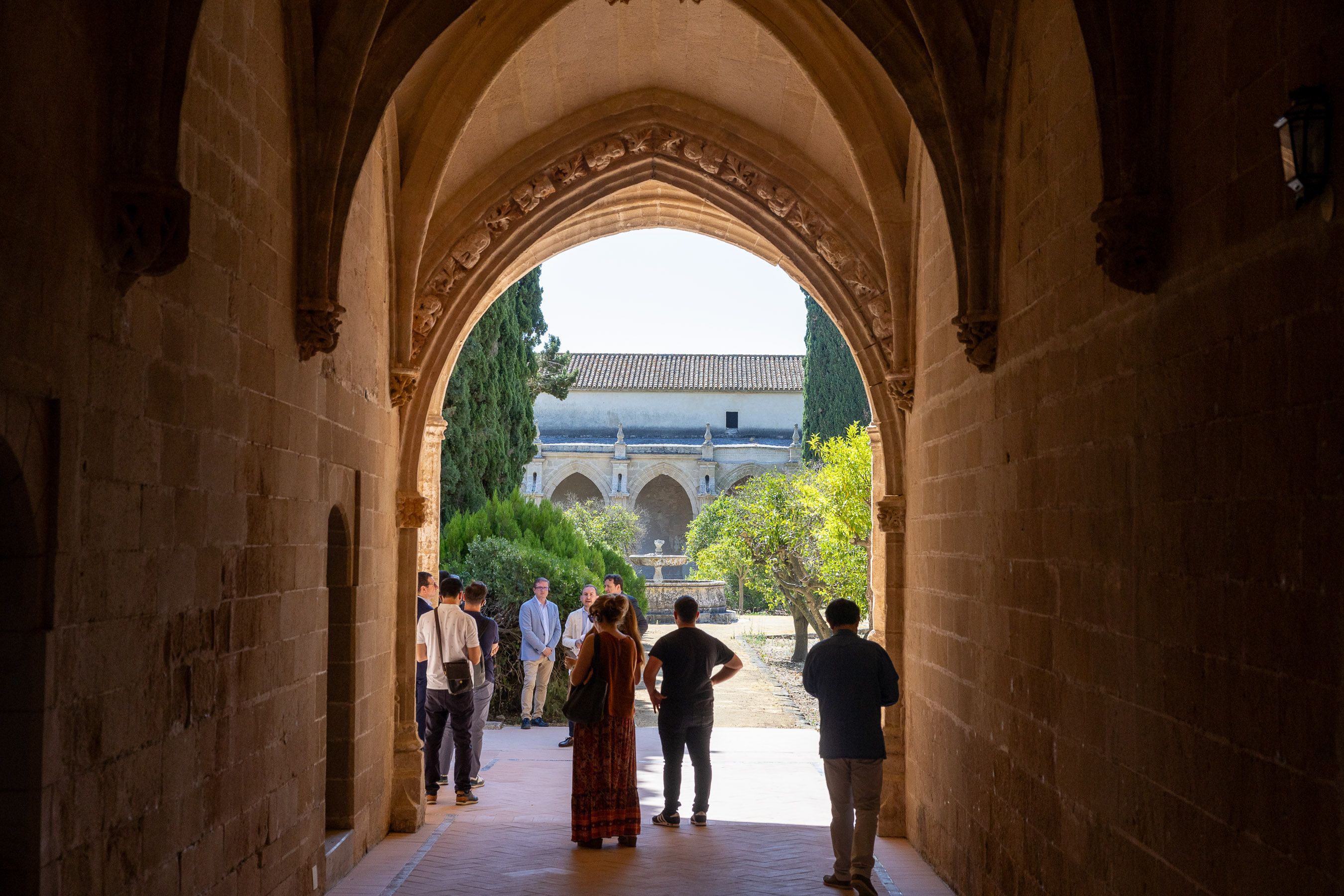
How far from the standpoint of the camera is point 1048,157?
203 inches

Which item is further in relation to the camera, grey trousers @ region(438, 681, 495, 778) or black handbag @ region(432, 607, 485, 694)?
grey trousers @ region(438, 681, 495, 778)

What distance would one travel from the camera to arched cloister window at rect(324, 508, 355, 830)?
6.79 metres

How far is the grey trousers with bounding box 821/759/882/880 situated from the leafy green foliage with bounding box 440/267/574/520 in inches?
394

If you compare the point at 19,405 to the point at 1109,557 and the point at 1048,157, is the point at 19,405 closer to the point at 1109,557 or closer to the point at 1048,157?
the point at 1109,557

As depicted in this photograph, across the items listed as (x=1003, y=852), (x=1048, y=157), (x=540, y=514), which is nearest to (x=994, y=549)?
(x=1003, y=852)

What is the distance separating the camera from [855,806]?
20.7 ft

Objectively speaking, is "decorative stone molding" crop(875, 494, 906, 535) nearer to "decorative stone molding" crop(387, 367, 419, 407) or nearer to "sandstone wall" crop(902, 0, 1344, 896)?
"sandstone wall" crop(902, 0, 1344, 896)

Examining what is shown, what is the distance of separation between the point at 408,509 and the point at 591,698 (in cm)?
199

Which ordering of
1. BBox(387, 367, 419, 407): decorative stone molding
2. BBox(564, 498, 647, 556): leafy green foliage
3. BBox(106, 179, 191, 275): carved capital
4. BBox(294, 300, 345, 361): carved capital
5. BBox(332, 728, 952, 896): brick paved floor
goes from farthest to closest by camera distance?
BBox(564, 498, 647, 556): leafy green foliage
BBox(387, 367, 419, 407): decorative stone molding
BBox(332, 728, 952, 896): brick paved floor
BBox(294, 300, 345, 361): carved capital
BBox(106, 179, 191, 275): carved capital

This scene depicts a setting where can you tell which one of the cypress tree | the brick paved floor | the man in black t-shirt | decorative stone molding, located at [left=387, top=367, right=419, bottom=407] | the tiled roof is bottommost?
the brick paved floor

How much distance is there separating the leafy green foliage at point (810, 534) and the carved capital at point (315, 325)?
1146cm

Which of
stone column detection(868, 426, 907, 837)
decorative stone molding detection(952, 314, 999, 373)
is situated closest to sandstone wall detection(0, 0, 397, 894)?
decorative stone molding detection(952, 314, 999, 373)

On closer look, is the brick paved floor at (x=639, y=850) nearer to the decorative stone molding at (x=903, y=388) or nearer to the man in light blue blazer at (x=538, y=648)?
the man in light blue blazer at (x=538, y=648)

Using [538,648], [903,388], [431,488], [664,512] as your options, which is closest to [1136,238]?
[903,388]
